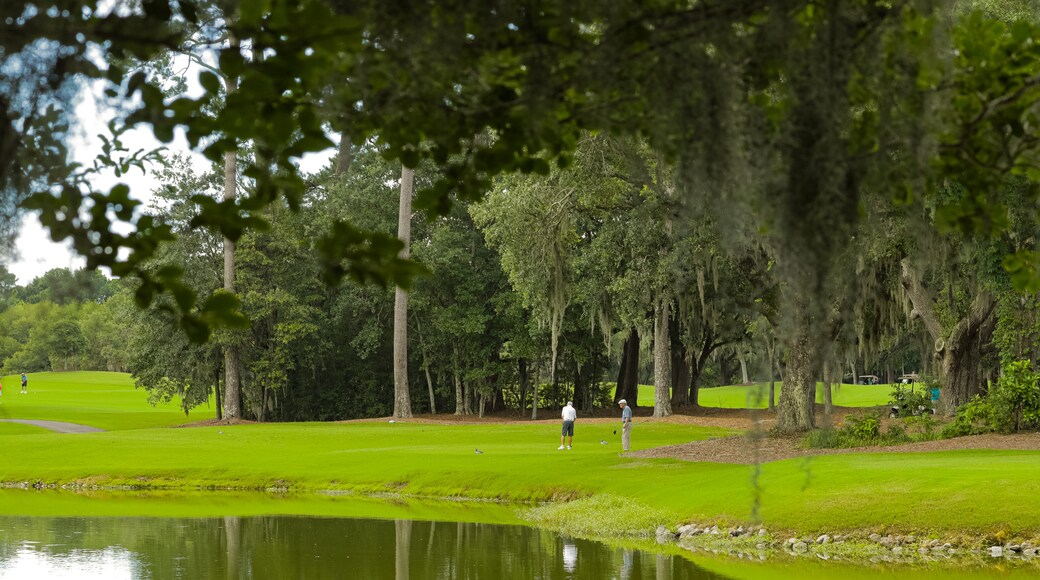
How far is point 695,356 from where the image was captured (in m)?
50.8

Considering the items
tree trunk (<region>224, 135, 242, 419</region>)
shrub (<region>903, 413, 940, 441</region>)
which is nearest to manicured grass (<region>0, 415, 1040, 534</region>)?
shrub (<region>903, 413, 940, 441</region>)

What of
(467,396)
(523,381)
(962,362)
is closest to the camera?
(962,362)

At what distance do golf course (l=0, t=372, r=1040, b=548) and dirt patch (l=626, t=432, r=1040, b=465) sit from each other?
61 cm

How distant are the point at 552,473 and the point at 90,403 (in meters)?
51.0

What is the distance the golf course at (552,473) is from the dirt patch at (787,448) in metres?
0.61

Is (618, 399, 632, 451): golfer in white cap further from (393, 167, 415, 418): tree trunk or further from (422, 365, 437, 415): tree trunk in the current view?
(422, 365, 437, 415): tree trunk

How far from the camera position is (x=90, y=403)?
6981 centimetres

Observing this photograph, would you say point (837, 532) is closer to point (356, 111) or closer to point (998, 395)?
point (998, 395)

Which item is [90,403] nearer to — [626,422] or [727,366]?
[727,366]

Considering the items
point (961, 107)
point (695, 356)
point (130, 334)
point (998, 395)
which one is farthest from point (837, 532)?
point (130, 334)

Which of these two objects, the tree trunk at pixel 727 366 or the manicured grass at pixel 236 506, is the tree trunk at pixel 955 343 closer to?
the manicured grass at pixel 236 506

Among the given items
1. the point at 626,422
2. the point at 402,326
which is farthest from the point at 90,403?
the point at 626,422

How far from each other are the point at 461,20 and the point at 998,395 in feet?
79.4

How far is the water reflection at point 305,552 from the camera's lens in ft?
57.2
